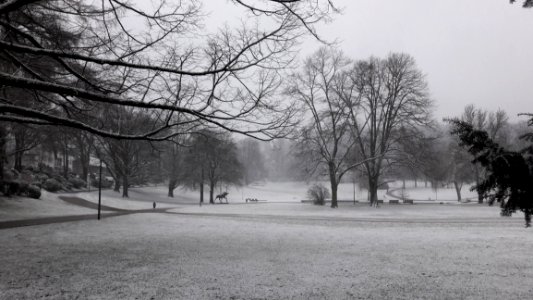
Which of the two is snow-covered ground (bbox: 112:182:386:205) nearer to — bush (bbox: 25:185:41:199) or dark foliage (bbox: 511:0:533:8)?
bush (bbox: 25:185:41:199)

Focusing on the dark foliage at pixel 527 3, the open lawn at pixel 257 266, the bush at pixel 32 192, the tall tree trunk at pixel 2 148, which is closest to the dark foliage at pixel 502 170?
the dark foliage at pixel 527 3

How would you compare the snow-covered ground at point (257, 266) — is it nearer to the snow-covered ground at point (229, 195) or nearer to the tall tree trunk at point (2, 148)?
the tall tree trunk at point (2, 148)

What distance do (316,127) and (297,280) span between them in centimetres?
2683

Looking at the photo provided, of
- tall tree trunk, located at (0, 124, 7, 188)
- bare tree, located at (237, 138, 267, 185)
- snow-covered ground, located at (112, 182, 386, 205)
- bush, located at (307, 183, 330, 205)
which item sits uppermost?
bare tree, located at (237, 138, 267, 185)

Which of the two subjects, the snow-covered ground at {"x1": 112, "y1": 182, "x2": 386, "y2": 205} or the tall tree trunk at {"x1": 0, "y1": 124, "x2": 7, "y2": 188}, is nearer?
the tall tree trunk at {"x1": 0, "y1": 124, "x2": 7, "y2": 188}

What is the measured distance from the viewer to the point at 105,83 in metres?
8.83

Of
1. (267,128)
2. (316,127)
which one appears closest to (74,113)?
(267,128)

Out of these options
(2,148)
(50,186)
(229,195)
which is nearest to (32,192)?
(2,148)

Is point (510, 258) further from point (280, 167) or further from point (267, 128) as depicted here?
point (280, 167)

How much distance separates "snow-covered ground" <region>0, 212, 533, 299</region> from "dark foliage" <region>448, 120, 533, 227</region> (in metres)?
3.03

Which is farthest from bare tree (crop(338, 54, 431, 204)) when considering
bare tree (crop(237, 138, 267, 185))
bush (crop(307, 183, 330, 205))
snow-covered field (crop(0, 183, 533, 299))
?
bare tree (crop(237, 138, 267, 185))

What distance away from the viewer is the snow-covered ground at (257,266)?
6.00 m

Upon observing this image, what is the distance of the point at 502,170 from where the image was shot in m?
3.25

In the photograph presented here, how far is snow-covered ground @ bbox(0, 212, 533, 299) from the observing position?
19.7 ft
